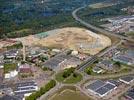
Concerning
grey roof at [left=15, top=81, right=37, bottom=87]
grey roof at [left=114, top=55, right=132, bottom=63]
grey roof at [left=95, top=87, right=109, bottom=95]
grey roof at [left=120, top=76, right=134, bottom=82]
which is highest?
grey roof at [left=114, top=55, right=132, bottom=63]

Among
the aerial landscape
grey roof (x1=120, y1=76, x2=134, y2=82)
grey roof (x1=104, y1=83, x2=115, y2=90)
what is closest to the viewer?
grey roof (x1=104, y1=83, x2=115, y2=90)

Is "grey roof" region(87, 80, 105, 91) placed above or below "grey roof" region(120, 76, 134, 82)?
below

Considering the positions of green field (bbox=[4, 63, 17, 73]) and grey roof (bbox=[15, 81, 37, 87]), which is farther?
green field (bbox=[4, 63, 17, 73])

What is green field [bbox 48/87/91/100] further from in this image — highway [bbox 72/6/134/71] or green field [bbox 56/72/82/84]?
highway [bbox 72/6/134/71]

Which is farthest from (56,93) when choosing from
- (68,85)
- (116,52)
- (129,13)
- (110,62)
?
(129,13)

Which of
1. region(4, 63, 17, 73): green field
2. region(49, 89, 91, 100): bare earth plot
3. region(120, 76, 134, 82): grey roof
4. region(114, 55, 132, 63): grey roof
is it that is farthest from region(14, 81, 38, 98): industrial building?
region(114, 55, 132, 63): grey roof

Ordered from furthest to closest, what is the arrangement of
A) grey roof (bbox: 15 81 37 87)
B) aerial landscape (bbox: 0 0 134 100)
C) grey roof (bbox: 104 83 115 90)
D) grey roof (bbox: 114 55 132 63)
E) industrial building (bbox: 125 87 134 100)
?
1. grey roof (bbox: 114 55 132 63)
2. grey roof (bbox: 15 81 37 87)
3. aerial landscape (bbox: 0 0 134 100)
4. grey roof (bbox: 104 83 115 90)
5. industrial building (bbox: 125 87 134 100)

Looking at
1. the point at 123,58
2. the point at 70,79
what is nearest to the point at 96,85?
the point at 70,79
